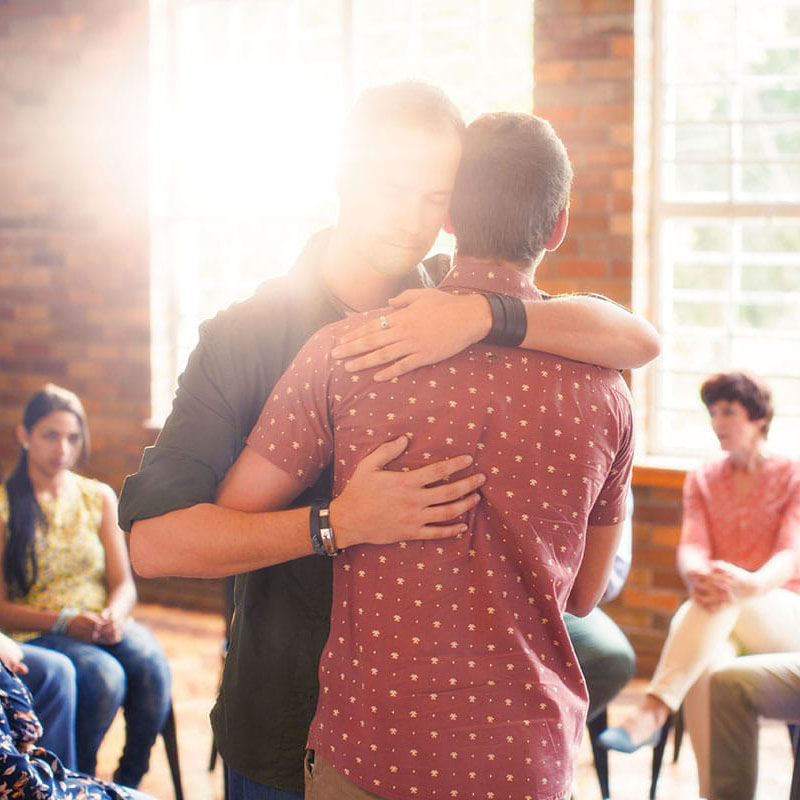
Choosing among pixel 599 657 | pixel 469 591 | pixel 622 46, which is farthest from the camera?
pixel 622 46

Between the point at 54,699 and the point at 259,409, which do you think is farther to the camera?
the point at 54,699

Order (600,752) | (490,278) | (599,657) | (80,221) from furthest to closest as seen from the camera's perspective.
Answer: (80,221), (600,752), (599,657), (490,278)

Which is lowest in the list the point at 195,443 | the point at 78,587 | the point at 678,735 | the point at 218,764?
the point at 218,764

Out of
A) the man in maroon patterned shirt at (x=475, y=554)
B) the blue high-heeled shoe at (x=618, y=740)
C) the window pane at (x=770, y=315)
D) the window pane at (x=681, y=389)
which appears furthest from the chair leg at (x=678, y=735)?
the man in maroon patterned shirt at (x=475, y=554)

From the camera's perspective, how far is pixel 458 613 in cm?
120

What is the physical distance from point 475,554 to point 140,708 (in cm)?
228

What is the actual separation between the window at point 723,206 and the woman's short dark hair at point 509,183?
11.1 ft

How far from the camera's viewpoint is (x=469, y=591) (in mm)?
1205

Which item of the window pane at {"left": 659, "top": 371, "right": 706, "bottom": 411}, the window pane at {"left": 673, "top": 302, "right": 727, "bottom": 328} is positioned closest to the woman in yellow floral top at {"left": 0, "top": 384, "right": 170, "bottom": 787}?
the window pane at {"left": 659, "top": 371, "right": 706, "bottom": 411}

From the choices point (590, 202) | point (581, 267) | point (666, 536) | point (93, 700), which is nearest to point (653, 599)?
point (666, 536)

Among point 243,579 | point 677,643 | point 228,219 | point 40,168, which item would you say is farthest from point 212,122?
point 243,579

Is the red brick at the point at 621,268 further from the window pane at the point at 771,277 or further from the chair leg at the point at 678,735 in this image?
the chair leg at the point at 678,735

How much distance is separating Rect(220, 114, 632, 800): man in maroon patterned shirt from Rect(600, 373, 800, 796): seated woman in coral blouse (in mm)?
1932

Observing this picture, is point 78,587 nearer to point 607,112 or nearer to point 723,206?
point 607,112
